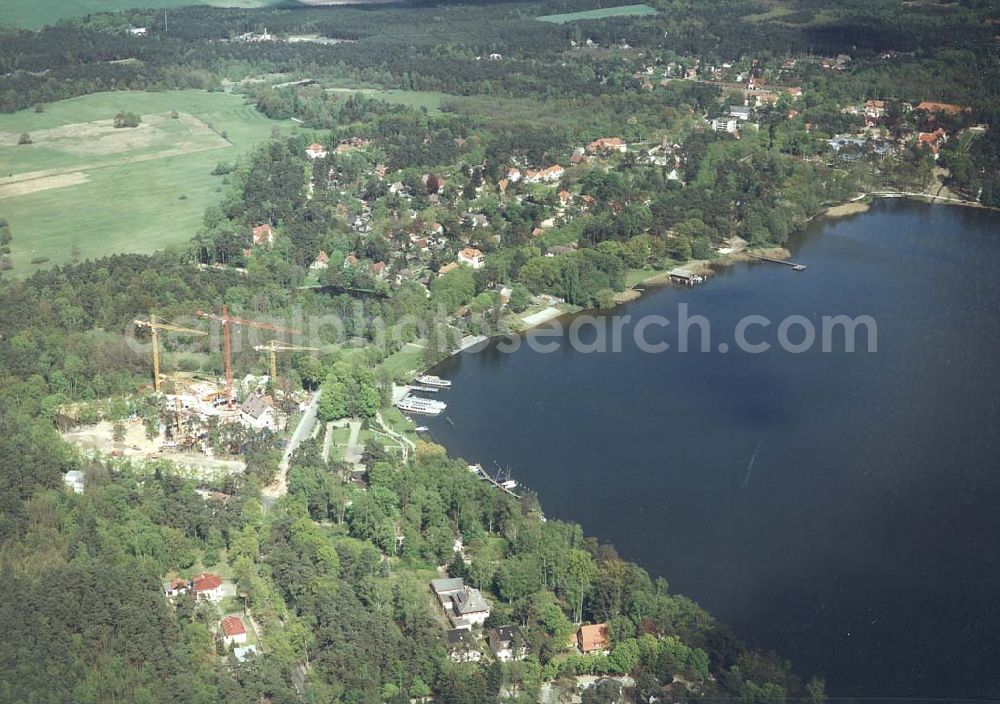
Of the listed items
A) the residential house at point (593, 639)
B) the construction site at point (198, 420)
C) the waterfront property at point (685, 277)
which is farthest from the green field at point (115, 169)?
the residential house at point (593, 639)

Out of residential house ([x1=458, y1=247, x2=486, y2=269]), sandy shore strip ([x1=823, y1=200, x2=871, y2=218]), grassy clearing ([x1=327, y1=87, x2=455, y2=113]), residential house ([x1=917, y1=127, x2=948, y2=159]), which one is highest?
grassy clearing ([x1=327, y1=87, x2=455, y2=113])

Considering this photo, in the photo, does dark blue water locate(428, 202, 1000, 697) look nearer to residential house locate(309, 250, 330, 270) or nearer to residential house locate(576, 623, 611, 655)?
residential house locate(576, 623, 611, 655)

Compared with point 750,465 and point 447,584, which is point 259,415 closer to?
point 447,584

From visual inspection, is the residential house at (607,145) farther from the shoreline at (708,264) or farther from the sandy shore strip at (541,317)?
the sandy shore strip at (541,317)

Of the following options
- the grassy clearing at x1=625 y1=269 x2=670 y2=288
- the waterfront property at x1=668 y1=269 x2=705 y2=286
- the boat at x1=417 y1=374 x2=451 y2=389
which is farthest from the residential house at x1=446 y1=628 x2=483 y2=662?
the waterfront property at x1=668 y1=269 x2=705 y2=286

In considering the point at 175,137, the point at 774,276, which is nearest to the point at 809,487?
the point at 774,276

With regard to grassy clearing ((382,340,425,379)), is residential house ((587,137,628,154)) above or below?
above
